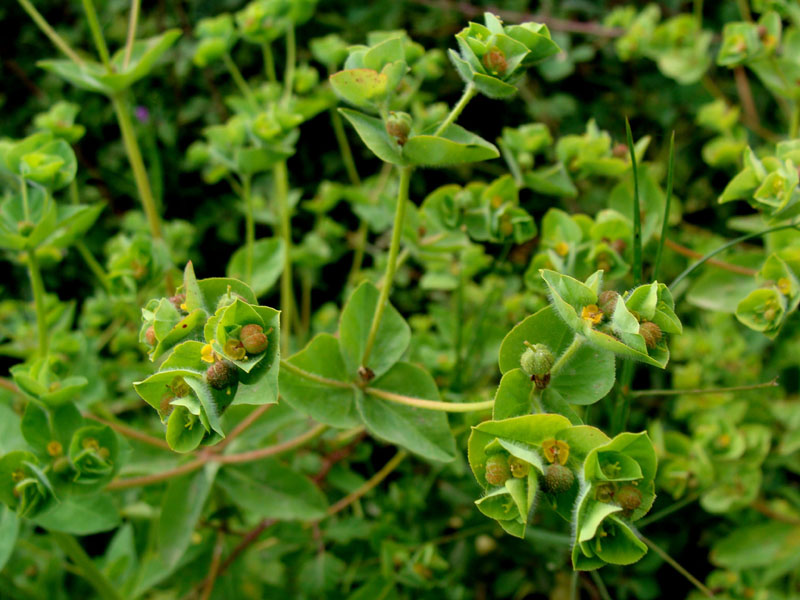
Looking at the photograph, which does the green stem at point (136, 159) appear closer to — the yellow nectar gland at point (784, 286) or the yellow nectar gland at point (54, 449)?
the yellow nectar gland at point (54, 449)

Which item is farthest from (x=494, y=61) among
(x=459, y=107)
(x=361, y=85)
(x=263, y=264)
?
(x=263, y=264)

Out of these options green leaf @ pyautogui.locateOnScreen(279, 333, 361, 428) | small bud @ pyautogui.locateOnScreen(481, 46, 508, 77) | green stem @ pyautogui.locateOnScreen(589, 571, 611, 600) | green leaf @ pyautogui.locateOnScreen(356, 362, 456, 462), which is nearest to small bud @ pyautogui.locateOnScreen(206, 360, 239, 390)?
green leaf @ pyautogui.locateOnScreen(279, 333, 361, 428)

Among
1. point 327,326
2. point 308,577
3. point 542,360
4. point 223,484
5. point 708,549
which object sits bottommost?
point 708,549

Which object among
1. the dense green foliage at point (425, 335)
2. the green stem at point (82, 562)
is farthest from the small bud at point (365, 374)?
the green stem at point (82, 562)

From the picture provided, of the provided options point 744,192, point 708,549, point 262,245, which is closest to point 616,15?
point 744,192

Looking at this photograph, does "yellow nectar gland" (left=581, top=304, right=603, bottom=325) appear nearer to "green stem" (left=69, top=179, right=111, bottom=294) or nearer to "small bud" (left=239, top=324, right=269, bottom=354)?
"small bud" (left=239, top=324, right=269, bottom=354)

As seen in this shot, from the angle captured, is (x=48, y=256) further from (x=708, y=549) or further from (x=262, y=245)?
(x=708, y=549)

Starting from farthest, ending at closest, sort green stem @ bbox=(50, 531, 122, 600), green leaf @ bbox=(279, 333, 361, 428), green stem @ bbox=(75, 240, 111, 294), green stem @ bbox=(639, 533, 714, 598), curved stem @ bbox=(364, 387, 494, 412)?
green stem @ bbox=(75, 240, 111, 294) → green stem @ bbox=(50, 531, 122, 600) → green stem @ bbox=(639, 533, 714, 598) → green leaf @ bbox=(279, 333, 361, 428) → curved stem @ bbox=(364, 387, 494, 412)
